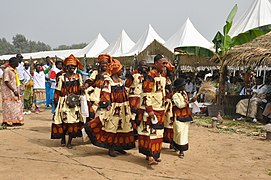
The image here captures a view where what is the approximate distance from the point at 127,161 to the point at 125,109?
884 mm

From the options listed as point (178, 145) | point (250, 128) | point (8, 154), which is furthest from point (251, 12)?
point (8, 154)

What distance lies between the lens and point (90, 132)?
620 cm

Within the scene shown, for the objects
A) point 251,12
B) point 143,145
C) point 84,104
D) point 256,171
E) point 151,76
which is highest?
point 251,12

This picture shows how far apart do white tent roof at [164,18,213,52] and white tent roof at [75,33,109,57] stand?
9.11 m

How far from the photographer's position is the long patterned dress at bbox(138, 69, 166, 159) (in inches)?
217

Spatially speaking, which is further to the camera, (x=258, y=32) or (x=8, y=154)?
(x=258, y=32)

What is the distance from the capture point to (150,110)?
5.45 metres

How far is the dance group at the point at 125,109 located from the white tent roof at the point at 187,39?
1343cm

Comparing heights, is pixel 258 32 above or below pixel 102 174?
above

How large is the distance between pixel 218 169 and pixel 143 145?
4.11 ft

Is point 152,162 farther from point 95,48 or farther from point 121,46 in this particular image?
point 95,48

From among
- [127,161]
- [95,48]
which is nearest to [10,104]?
[127,161]

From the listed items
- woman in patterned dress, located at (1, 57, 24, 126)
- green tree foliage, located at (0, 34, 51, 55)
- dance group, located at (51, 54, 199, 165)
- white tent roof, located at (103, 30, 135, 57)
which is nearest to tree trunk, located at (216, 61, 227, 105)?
dance group, located at (51, 54, 199, 165)

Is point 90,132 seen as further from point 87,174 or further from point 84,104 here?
point 87,174
